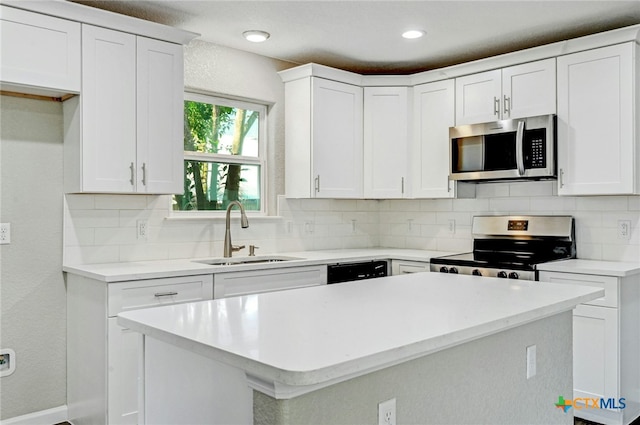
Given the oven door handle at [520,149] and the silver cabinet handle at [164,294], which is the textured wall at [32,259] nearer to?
the silver cabinet handle at [164,294]

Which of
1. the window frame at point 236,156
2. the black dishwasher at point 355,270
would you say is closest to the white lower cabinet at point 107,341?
the window frame at point 236,156

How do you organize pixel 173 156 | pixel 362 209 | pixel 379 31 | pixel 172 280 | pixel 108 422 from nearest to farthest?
pixel 108 422
pixel 172 280
pixel 173 156
pixel 379 31
pixel 362 209

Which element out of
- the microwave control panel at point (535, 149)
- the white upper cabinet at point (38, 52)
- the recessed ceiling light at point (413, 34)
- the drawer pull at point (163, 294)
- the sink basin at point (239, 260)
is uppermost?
the recessed ceiling light at point (413, 34)

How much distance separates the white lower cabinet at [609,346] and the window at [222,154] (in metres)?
2.28

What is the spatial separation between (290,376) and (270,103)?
3.45m

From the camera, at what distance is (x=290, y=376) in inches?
42.8

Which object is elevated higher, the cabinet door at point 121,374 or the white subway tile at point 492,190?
the white subway tile at point 492,190

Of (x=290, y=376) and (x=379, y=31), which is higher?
(x=379, y=31)

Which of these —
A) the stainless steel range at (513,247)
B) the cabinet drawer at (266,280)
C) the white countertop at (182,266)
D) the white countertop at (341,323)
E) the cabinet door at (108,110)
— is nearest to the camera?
the white countertop at (341,323)

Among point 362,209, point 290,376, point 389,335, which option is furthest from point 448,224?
point 290,376

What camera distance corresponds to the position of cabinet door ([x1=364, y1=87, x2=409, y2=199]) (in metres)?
4.41

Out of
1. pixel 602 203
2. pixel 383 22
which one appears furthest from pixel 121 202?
pixel 602 203

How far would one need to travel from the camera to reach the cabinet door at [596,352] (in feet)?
10.0

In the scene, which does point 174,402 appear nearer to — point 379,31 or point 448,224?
point 379,31
